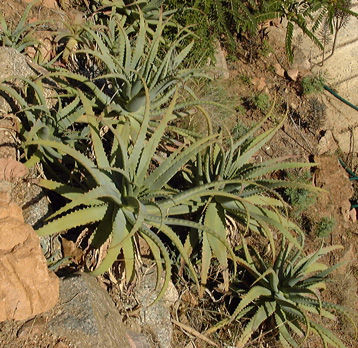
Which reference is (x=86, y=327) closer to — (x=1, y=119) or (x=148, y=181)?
(x=148, y=181)

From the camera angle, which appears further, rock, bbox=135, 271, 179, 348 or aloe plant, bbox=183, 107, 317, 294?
aloe plant, bbox=183, 107, 317, 294

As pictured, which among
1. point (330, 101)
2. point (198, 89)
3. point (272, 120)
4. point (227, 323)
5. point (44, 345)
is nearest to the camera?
point (44, 345)

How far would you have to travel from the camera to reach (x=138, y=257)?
2.35 m

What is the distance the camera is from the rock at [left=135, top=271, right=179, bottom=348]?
8.07ft

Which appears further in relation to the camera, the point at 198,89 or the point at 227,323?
the point at 198,89

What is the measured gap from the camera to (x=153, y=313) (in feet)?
8.23

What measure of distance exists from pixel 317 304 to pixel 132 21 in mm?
2435

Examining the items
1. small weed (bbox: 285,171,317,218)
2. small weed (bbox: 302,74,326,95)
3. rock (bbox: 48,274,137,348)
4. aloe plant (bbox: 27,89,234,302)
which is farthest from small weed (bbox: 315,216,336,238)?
rock (bbox: 48,274,137,348)

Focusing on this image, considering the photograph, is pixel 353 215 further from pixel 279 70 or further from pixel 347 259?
pixel 279 70

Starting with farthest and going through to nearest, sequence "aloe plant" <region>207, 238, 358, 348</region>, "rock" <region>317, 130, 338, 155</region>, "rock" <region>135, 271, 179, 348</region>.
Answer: "rock" <region>317, 130, 338, 155</region> < "aloe plant" <region>207, 238, 358, 348</region> < "rock" <region>135, 271, 179, 348</region>

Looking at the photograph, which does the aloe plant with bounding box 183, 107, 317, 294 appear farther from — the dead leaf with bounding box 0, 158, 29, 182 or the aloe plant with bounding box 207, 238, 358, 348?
the dead leaf with bounding box 0, 158, 29, 182

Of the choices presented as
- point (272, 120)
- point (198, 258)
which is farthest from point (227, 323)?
point (272, 120)

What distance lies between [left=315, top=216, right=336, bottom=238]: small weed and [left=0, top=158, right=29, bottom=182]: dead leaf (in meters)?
2.50

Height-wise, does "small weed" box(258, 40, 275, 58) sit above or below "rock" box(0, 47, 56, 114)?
above
